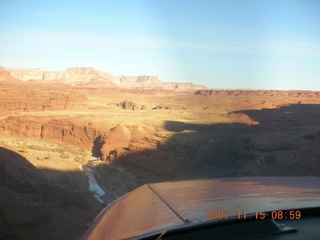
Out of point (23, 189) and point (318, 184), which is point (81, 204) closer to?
point (23, 189)

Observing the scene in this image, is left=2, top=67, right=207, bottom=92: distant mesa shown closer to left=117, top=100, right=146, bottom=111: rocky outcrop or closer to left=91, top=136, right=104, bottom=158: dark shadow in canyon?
left=117, top=100, right=146, bottom=111: rocky outcrop

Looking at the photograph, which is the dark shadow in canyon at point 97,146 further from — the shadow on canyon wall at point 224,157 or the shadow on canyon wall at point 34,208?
the shadow on canyon wall at point 34,208

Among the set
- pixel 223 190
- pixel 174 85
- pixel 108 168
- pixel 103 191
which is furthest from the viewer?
pixel 174 85

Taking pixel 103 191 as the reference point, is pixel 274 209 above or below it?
above

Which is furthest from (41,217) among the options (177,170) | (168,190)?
(177,170)

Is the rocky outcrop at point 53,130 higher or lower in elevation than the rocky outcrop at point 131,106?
lower

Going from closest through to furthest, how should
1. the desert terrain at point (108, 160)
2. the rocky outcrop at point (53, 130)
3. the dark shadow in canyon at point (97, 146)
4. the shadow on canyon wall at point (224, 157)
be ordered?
the desert terrain at point (108, 160), the shadow on canyon wall at point (224, 157), the dark shadow in canyon at point (97, 146), the rocky outcrop at point (53, 130)

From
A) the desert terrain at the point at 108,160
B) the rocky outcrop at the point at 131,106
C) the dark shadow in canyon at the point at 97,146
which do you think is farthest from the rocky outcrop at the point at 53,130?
the rocky outcrop at the point at 131,106

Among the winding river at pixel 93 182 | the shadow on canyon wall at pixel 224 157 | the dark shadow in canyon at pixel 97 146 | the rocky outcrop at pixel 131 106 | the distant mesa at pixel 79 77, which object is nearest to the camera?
the winding river at pixel 93 182

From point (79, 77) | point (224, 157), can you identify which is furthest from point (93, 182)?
point (79, 77)

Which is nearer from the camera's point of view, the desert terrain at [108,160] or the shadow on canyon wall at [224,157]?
the desert terrain at [108,160]

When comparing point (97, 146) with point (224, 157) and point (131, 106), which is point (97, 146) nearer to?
point (224, 157)
